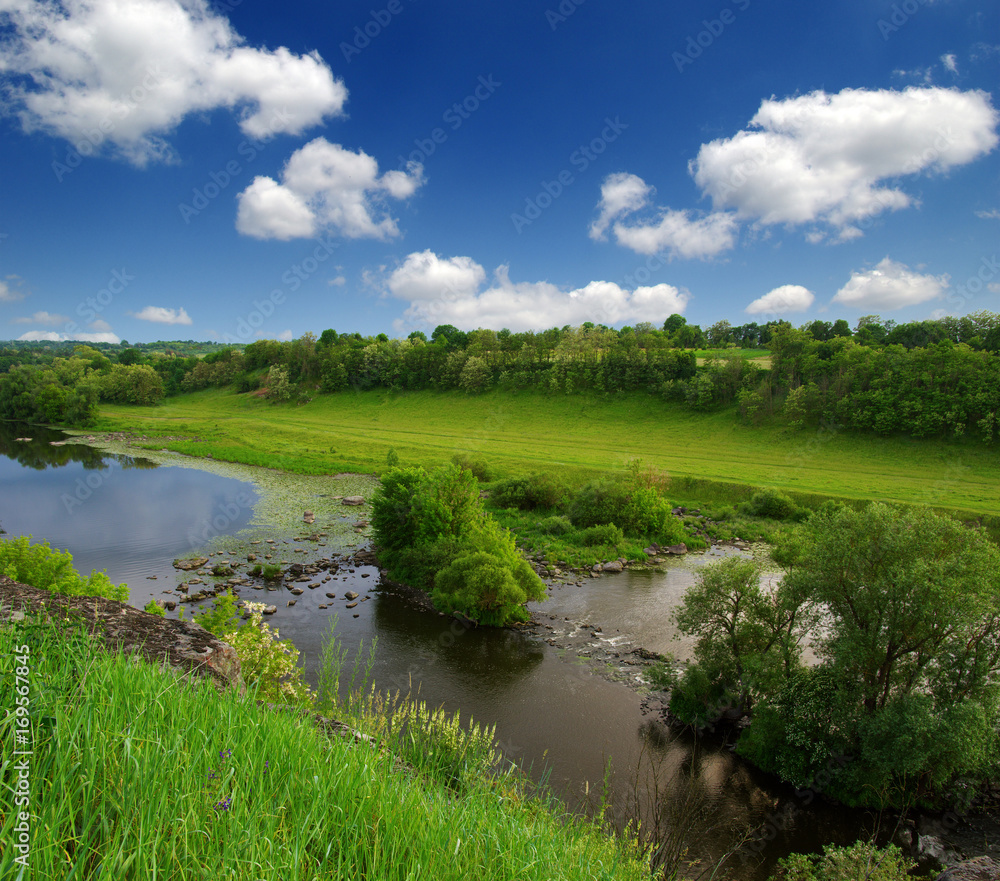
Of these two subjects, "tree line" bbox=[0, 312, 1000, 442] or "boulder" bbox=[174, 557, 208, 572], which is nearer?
"boulder" bbox=[174, 557, 208, 572]

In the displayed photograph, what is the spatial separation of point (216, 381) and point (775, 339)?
416 ft

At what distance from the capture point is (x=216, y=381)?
132 meters

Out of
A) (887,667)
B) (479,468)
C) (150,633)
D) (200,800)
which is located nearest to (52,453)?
(479,468)

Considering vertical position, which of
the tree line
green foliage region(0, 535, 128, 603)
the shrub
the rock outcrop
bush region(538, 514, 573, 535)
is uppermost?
the tree line

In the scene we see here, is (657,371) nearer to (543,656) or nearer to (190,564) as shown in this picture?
(543,656)

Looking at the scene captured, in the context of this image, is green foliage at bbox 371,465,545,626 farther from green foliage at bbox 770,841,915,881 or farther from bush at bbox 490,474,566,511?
green foliage at bbox 770,841,915,881

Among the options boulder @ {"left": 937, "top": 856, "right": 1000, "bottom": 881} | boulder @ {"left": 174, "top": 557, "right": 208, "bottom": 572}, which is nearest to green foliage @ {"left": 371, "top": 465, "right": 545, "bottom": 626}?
boulder @ {"left": 174, "top": 557, "right": 208, "bottom": 572}

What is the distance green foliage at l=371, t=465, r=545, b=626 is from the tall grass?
21164 mm

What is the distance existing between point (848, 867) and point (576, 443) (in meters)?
63.8

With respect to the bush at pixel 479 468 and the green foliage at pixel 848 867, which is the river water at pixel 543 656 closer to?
the green foliage at pixel 848 867

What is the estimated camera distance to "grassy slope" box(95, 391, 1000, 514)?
52250 mm

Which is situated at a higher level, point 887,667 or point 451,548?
point 887,667

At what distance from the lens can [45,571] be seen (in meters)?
16.0

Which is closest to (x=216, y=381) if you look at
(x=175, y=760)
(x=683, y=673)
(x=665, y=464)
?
(x=665, y=464)
